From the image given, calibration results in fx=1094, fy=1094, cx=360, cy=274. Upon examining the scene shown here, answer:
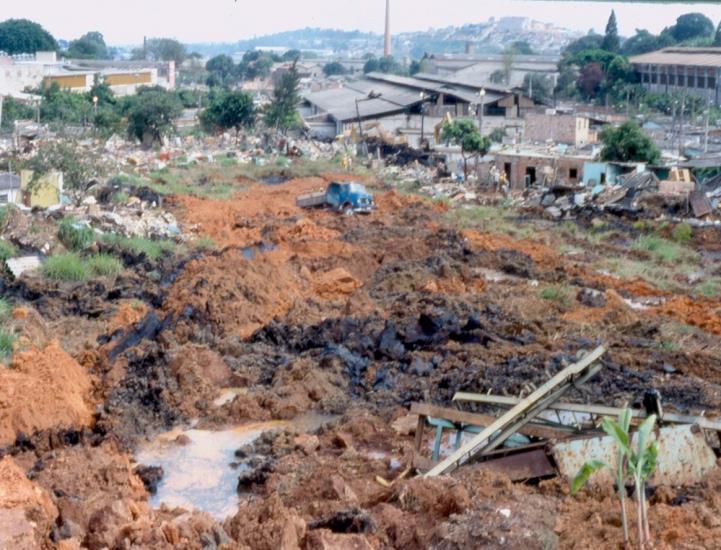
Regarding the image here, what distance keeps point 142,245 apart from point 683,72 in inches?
1585

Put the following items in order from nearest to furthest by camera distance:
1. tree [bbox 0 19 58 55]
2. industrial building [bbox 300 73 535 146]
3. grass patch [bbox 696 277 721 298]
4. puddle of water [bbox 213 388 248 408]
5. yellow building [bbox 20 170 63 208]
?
1. puddle of water [bbox 213 388 248 408]
2. grass patch [bbox 696 277 721 298]
3. yellow building [bbox 20 170 63 208]
4. industrial building [bbox 300 73 535 146]
5. tree [bbox 0 19 58 55]

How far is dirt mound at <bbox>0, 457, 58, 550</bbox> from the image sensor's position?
21.3 feet

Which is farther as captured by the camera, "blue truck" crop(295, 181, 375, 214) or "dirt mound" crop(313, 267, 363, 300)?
"blue truck" crop(295, 181, 375, 214)

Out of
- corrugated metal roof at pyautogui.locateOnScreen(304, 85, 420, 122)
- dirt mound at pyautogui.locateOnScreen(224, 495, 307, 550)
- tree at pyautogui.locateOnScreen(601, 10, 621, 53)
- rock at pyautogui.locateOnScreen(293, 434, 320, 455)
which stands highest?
tree at pyautogui.locateOnScreen(601, 10, 621, 53)

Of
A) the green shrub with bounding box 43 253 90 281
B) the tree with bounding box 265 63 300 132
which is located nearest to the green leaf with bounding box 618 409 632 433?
the green shrub with bounding box 43 253 90 281

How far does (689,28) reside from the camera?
84000 mm

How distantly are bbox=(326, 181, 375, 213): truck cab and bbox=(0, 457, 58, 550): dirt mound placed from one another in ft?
57.9

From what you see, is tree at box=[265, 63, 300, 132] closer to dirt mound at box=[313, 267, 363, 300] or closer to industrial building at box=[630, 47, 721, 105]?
industrial building at box=[630, 47, 721, 105]

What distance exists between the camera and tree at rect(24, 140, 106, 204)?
23016 mm

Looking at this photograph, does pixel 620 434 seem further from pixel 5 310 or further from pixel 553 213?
pixel 553 213

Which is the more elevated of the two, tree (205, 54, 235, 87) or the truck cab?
tree (205, 54, 235, 87)

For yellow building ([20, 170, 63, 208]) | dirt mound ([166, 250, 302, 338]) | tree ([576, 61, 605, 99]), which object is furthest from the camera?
tree ([576, 61, 605, 99])

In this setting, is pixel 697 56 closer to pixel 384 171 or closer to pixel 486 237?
pixel 384 171

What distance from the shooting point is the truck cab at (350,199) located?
2528cm
